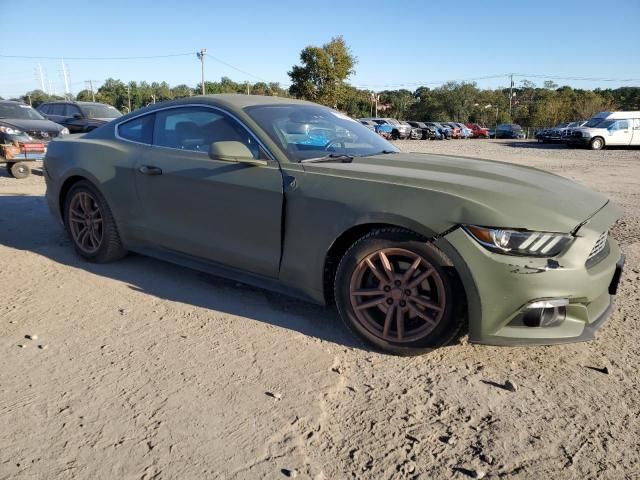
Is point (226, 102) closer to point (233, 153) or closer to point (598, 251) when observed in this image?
point (233, 153)

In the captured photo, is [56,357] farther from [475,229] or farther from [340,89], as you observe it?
[340,89]

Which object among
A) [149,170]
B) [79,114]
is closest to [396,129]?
[79,114]

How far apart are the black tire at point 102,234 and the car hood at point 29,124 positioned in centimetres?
659

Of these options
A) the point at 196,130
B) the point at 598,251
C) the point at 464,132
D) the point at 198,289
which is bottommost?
the point at 464,132

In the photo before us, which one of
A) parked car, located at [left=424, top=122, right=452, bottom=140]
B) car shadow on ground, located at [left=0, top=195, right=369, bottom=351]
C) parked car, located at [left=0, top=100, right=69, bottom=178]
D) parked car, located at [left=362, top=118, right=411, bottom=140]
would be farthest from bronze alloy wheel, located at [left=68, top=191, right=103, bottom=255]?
parked car, located at [left=424, top=122, right=452, bottom=140]

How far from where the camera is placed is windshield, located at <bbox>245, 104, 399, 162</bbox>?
3.34 meters

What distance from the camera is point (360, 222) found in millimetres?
2807

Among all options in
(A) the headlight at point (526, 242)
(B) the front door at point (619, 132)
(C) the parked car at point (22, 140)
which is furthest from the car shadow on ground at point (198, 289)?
(B) the front door at point (619, 132)

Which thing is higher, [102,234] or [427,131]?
[102,234]

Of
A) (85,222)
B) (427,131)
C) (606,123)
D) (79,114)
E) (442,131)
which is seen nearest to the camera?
(85,222)

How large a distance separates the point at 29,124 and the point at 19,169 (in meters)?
1.08

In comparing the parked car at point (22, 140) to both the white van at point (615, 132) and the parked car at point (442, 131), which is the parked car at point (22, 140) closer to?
the white van at point (615, 132)

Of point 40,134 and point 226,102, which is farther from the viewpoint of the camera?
point 40,134

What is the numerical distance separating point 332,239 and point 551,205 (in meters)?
1.22
